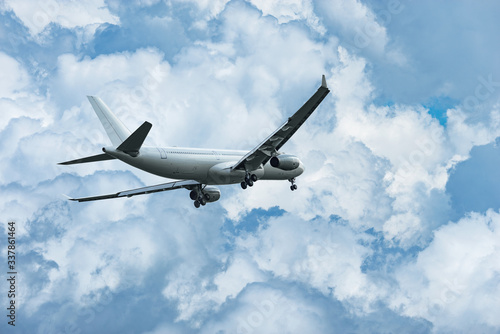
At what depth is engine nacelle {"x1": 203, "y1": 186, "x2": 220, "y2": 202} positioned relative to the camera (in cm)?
6271

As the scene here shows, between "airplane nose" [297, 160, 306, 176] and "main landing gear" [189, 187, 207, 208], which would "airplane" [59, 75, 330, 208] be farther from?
"airplane nose" [297, 160, 306, 176]

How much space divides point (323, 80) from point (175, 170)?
13931 mm

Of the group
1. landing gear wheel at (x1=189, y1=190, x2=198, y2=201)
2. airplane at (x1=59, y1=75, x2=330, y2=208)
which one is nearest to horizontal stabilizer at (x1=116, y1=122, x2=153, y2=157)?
airplane at (x1=59, y1=75, x2=330, y2=208)

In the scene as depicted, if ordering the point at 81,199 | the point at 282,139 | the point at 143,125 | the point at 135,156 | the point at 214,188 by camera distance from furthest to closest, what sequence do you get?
1. the point at 214,188
2. the point at 81,199
3. the point at 282,139
4. the point at 135,156
5. the point at 143,125

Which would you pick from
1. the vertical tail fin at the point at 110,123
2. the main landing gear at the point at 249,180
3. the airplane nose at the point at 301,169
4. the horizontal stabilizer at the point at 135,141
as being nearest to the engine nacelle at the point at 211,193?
the main landing gear at the point at 249,180

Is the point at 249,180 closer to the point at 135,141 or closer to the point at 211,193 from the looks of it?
the point at 211,193

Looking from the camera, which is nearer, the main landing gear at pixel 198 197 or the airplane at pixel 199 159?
the airplane at pixel 199 159

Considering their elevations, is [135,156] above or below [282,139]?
below

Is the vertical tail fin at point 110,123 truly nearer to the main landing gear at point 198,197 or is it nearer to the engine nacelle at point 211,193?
the main landing gear at point 198,197

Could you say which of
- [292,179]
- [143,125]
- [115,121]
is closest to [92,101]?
[115,121]

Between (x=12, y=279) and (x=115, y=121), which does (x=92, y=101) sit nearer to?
(x=115, y=121)

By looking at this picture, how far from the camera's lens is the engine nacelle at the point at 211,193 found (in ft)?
206

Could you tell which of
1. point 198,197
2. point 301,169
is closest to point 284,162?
point 301,169

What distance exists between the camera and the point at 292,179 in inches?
2566
